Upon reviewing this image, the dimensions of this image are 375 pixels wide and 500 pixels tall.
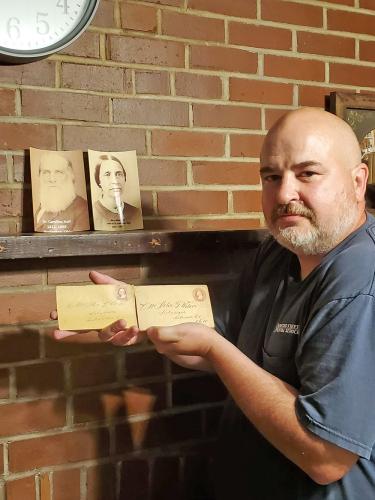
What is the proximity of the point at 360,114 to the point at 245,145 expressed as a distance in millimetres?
396

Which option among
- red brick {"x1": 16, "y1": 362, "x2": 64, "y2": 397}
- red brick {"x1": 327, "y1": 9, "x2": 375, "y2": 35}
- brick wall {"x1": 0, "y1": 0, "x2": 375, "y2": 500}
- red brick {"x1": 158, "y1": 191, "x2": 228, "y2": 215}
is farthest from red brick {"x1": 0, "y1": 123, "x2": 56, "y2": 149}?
red brick {"x1": 327, "y1": 9, "x2": 375, "y2": 35}

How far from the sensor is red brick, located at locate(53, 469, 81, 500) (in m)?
1.45

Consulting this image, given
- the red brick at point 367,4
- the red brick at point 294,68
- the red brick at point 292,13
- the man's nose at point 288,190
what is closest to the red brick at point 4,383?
the man's nose at point 288,190

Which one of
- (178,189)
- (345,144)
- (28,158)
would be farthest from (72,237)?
(345,144)

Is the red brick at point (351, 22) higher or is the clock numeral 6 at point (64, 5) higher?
the red brick at point (351, 22)

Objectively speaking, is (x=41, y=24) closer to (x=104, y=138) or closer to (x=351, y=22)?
(x=104, y=138)

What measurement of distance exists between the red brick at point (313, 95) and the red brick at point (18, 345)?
1027 mm

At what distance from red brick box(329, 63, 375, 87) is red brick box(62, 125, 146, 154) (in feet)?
2.18

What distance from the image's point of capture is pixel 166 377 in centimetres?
157

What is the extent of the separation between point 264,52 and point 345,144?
606 mm

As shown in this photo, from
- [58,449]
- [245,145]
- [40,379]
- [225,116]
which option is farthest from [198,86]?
[58,449]

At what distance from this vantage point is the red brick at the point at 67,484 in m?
1.45

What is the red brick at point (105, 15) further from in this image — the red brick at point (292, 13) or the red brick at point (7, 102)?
the red brick at point (292, 13)

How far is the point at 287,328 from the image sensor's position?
1147 millimetres
